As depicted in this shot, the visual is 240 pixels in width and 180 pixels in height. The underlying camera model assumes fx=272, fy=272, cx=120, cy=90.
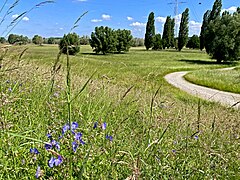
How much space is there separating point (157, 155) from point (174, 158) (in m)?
0.15

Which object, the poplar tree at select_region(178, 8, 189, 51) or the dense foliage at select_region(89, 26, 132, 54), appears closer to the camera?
the dense foliage at select_region(89, 26, 132, 54)

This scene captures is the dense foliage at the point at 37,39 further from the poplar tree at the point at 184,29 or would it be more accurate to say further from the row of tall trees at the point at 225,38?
the poplar tree at the point at 184,29

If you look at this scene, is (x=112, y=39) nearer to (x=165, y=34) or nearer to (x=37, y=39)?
(x=165, y=34)

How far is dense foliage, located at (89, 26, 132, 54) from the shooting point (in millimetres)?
83125

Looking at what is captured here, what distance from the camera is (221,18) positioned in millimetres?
51875

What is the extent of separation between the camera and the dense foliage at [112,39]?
83125mm

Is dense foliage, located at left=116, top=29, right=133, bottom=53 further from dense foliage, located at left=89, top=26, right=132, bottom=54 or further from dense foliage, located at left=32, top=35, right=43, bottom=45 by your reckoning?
dense foliage, located at left=32, top=35, right=43, bottom=45

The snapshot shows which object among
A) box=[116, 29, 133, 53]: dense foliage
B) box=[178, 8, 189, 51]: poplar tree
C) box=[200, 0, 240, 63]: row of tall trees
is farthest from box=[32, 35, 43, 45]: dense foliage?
box=[116, 29, 133, 53]: dense foliage

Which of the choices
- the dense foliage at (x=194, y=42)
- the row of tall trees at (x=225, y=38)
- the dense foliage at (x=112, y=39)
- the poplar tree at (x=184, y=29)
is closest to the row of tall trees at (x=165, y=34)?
the poplar tree at (x=184, y=29)

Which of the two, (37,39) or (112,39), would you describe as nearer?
(37,39)

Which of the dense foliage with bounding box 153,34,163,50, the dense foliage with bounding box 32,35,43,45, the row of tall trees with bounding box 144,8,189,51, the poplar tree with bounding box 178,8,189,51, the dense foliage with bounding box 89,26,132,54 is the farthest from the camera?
the dense foliage with bounding box 153,34,163,50

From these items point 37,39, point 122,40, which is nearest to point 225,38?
point 122,40

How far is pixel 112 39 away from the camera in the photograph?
86812 mm

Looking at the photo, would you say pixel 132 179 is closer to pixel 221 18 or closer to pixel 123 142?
pixel 123 142
